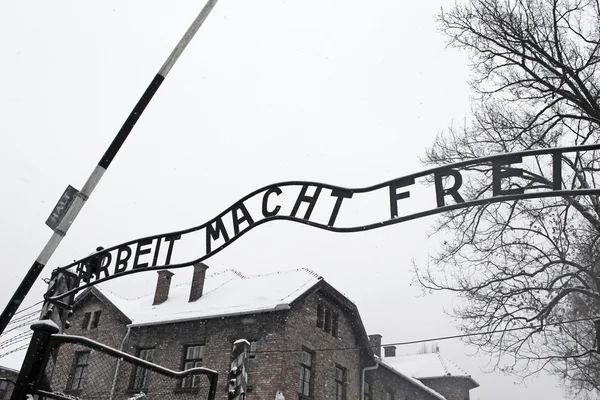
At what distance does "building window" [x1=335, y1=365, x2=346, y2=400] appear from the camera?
66.0 feet

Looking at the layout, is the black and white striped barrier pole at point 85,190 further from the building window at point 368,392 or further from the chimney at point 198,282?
the building window at point 368,392

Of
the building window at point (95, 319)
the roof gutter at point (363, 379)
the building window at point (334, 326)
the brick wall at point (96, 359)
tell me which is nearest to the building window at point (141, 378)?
the brick wall at point (96, 359)

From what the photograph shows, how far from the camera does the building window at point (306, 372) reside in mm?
18219

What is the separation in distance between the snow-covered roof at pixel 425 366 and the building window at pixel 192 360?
17147 mm

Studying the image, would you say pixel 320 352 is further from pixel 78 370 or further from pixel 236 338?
pixel 78 370

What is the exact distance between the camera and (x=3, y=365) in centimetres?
2867

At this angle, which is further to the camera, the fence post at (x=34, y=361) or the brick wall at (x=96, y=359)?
the brick wall at (x=96, y=359)

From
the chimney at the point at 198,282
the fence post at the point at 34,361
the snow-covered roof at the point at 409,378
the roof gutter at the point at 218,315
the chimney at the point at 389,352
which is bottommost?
the fence post at the point at 34,361

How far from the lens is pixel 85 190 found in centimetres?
580

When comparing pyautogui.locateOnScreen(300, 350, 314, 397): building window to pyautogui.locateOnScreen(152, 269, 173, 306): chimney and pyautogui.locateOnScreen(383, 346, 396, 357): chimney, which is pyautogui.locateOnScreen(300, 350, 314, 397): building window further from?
pyautogui.locateOnScreen(383, 346, 396, 357): chimney

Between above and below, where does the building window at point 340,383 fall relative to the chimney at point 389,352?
below

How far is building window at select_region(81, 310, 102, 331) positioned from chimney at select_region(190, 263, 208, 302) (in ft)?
15.8

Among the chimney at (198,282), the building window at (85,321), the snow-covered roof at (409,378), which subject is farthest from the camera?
the building window at (85,321)

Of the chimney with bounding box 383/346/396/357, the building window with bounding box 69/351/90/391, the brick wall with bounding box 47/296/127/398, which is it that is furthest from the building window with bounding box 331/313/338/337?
the chimney with bounding box 383/346/396/357
